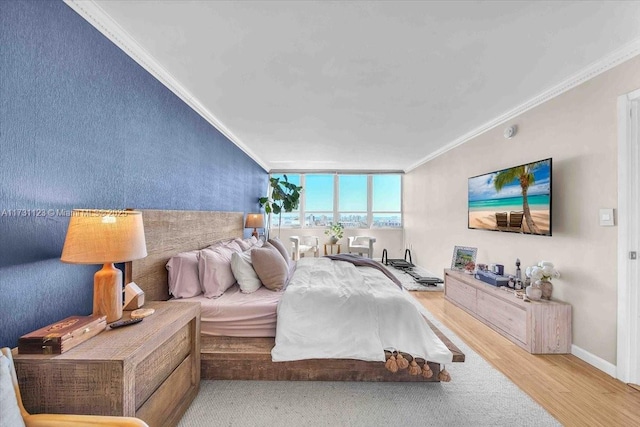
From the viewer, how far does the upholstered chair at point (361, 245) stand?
6.34 metres

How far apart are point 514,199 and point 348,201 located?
183 inches

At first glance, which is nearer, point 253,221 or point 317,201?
point 253,221

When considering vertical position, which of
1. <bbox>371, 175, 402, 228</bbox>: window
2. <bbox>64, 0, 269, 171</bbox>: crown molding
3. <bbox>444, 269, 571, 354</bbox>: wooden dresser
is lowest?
<bbox>444, 269, 571, 354</bbox>: wooden dresser

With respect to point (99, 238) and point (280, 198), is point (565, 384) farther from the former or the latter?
point (280, 198)

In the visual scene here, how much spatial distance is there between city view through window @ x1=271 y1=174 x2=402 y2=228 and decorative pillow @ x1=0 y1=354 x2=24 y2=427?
6329mm

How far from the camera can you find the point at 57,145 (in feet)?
4.46

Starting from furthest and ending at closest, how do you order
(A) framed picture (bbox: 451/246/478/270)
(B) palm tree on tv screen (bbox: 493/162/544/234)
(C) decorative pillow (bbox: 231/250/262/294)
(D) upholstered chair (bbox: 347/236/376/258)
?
(D) upholstered chair (bbox: 347/236/376/258) → (A) framed picture (bbox: 451/246/478/270) → (B) palm tree on tv screen (bbox: 493/162/544/234) → (C) decorative pillow (bbox: 231/250/262/294)

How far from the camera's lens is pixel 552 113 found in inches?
102

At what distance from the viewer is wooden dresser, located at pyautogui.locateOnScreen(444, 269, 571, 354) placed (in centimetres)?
236

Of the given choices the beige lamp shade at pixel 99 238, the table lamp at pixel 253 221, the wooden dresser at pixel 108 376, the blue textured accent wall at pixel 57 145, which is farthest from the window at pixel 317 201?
the beige lamp shade at pixel 99 238

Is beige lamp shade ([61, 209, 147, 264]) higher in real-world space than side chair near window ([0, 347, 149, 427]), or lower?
higher

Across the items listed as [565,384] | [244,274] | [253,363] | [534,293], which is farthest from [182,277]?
[534,293]

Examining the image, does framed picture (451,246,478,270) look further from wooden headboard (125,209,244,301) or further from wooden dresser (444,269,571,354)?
wooden headboard (125,209,244,301)

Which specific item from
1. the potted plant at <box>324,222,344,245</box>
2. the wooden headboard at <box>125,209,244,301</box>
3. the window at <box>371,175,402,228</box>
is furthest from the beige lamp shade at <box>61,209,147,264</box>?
the window at <box>371,175,402,228</box>
